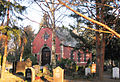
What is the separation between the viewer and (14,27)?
13.6m

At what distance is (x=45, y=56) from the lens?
31000mm

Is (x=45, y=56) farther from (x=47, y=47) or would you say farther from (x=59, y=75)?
(x=59, y=75)

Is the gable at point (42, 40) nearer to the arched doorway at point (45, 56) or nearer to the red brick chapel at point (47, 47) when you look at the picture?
the red brick chapel at point (47, 47)

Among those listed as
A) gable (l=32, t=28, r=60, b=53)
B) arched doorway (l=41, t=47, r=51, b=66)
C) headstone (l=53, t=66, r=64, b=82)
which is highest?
gable (l=32, t=28, r=60, b=53)

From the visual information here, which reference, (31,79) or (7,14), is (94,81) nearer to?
(31,79)

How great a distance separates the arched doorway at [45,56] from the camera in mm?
30516

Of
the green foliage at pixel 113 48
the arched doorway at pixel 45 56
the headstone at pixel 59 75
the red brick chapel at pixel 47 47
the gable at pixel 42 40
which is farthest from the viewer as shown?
the gable at pixel 42 40

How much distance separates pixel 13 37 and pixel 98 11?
311 inches

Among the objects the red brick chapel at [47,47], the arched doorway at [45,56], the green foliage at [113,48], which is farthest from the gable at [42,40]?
the green foliage at [113,48]

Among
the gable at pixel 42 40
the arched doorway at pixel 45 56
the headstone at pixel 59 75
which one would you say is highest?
the gable at pixel 42 40

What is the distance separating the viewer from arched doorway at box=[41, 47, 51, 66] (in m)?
30.5

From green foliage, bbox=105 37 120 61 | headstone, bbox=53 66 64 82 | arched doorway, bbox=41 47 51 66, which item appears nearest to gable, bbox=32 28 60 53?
arched doorway, bbox=41 47 51 66

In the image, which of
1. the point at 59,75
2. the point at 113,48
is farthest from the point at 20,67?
the point at 113,48

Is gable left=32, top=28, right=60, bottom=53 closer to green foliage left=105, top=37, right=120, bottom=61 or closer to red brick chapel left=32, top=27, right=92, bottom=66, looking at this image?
red brick chapel left=32, top=27, right=92, bottom=66
